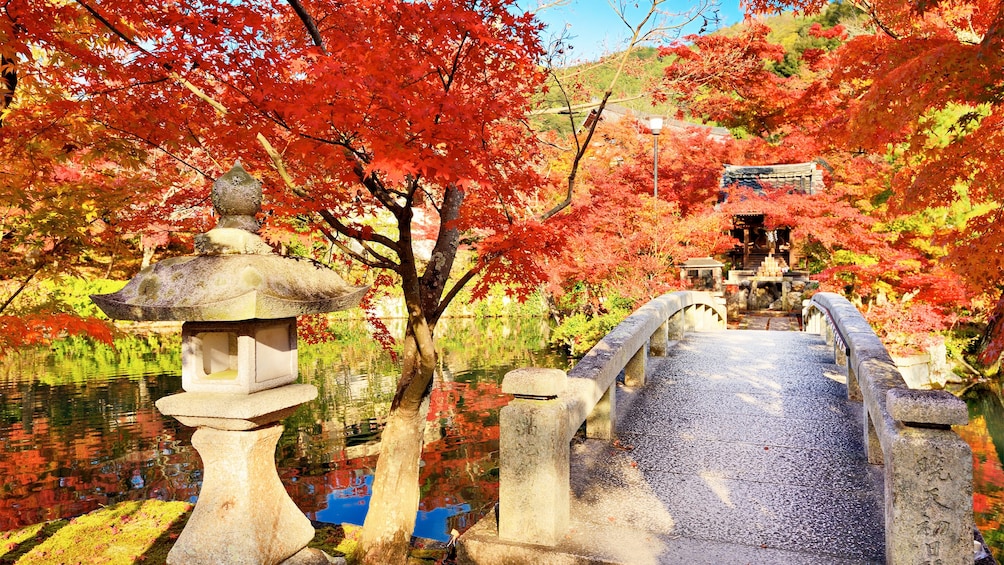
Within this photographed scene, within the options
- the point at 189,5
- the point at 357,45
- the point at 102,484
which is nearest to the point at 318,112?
the point at 357,45

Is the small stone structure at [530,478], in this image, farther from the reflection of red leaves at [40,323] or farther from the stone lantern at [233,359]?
the reflection of red leaves at [40,323]

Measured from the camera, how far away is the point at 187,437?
1101cm

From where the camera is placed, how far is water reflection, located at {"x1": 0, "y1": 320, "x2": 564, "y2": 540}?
27.4ft

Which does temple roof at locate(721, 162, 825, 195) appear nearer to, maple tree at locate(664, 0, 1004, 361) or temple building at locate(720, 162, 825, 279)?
temple building at locate(720, 162, 825, 279)

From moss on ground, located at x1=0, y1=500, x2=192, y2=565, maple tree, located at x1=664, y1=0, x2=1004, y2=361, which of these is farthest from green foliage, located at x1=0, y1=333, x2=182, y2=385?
maple tree, located at x1=664, y1=0, x2=1004, y2=361

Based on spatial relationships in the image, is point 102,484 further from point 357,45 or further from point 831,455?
point 831,455

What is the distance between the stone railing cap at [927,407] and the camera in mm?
3137

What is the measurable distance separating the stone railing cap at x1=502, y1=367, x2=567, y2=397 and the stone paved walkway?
0.93 meters

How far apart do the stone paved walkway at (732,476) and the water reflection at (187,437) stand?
10.4 ft

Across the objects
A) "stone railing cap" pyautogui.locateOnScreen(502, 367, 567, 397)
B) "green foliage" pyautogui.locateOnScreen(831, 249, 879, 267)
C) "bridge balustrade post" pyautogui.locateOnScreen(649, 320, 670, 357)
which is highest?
"green foliage" pyautogui.locateOnScreen(831, 249, 879, 267)

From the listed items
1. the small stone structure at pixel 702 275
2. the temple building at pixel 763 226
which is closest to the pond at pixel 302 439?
the small stone structure at pixel 702 275

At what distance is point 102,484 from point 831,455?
366 inches

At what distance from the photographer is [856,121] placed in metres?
6.65

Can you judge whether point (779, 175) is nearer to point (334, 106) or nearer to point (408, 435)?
point (408, 435)
